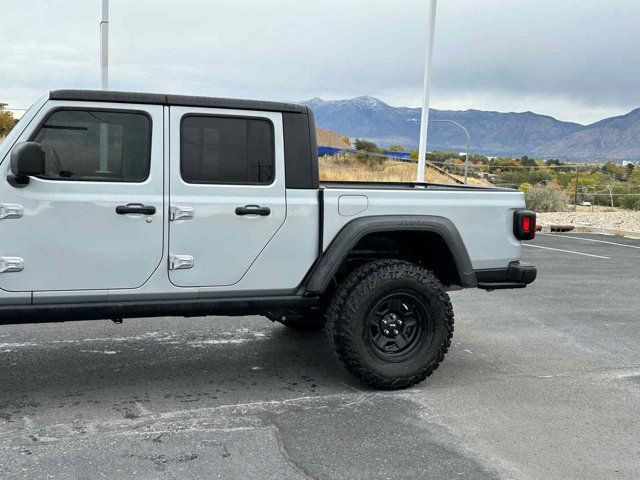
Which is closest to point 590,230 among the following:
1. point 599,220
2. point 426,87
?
point 599,220

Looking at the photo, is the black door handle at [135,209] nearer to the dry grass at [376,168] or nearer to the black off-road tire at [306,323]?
the black off-road tire at [306,323]

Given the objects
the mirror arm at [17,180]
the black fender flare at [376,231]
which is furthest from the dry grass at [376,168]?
the mirror arm at [17,180]

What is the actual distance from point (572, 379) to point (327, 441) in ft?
7.78

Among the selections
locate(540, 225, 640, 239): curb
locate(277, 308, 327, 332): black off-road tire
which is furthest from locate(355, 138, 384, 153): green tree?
locate(277, 308, 327, 332): black off-road tire

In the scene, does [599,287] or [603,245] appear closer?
[599,287]

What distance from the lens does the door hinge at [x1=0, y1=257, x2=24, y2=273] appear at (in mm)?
4004

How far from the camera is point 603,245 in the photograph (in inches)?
591

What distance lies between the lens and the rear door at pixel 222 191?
172 inches

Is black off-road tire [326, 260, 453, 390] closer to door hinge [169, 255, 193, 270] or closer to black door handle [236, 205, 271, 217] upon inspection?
black door handle [236, 205, 271, 217]

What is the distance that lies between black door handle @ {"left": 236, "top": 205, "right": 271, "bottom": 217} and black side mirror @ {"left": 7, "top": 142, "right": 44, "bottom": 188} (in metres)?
1.28

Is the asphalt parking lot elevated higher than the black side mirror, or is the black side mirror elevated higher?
the black side mirror

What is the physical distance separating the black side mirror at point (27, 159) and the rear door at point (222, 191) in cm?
82

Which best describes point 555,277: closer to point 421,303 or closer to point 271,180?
point 421,303

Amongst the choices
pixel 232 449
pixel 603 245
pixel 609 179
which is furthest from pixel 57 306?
pixel 609 179
